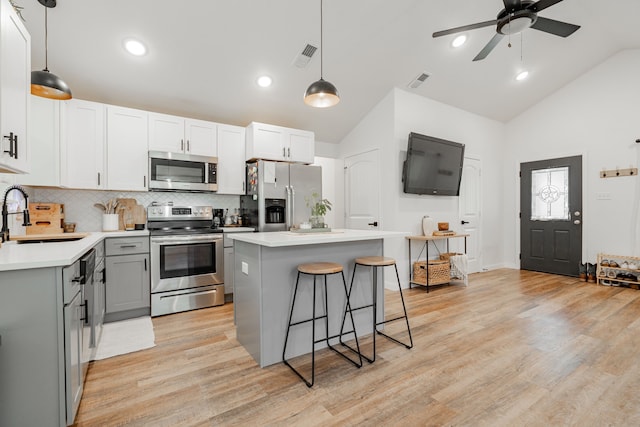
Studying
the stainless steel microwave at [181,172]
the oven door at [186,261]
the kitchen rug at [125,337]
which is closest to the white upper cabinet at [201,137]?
the stainless steel microwave at [181,172]

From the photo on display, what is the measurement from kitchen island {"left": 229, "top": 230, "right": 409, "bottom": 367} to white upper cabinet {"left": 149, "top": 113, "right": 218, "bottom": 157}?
186 cm

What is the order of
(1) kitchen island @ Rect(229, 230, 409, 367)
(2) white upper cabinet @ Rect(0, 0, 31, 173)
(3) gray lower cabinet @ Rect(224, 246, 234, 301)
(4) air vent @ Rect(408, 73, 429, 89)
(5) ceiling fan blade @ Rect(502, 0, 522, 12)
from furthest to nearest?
(4) air vent @ Rect(408, 73, 429, 89) < (3) gray lower cabinet @ Rect(224, 246, 234, 301) < (5) ceiling fan blade @ Rect(502, 0, 522, 12) < (1) kitchen island @ Rect(229, 230, 409, 367) < (2) white upper cabinet @ Rect(0, 0, 31, 173)

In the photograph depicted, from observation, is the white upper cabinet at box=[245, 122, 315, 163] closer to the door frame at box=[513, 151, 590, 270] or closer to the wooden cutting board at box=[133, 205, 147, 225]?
the wooden cutting board at box=[133, 205, 147, 225]

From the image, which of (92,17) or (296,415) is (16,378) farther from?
(92,17)

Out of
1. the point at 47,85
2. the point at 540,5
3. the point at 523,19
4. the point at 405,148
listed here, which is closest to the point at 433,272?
the point at 405,148

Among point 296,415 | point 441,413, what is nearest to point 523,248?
point 441,413

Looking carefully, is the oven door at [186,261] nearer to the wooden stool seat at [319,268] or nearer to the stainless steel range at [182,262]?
the stainless steel range at [182,262]

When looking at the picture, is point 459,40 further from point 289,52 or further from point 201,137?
point 201,137

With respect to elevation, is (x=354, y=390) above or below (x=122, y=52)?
below

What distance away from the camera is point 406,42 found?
373 centimetres

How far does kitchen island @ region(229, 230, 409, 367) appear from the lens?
2.25 meters

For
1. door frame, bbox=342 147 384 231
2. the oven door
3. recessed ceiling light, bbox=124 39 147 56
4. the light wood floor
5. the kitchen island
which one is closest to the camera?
the light wood floor

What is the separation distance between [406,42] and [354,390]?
3871 mm

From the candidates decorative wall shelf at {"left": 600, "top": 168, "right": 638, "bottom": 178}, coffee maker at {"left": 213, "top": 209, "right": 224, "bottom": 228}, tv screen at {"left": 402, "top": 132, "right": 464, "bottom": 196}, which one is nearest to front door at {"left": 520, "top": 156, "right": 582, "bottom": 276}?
decorative wall shelf at {"left": 600, "top": 168, "right": 638, "bottom": 178}
